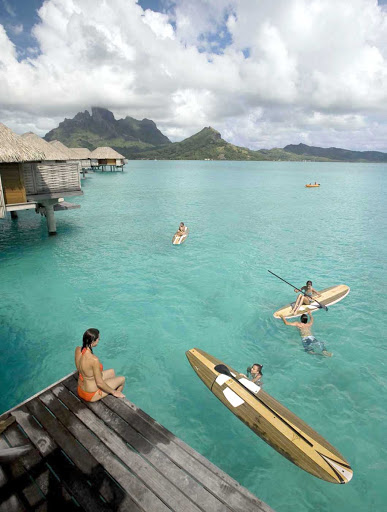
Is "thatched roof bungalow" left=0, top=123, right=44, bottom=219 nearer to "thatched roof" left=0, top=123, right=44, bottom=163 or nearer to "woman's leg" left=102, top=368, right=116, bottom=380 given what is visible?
"thatched roof" left=0, top=123, right=44, bottom=163

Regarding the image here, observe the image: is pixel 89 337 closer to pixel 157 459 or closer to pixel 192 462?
pixel 157 459

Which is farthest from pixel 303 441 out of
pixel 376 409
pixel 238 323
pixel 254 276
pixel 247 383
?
pixel 254 276

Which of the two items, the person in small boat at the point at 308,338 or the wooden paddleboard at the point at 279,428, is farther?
the person in small boat at the point at 308,338

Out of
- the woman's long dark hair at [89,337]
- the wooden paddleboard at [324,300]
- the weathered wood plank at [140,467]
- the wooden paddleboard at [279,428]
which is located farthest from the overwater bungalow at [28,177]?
the wooden paddleboard at [324,300]

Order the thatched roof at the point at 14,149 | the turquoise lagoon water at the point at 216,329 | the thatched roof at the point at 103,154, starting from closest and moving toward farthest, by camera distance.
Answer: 1. the turquoise lagoon water at the point at 216,329
2. the thatched roof at the point at 14,149
3. the thatched roof at the point at 103,154

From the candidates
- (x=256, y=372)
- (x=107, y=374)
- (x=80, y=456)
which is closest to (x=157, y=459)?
(x=80, y=456)

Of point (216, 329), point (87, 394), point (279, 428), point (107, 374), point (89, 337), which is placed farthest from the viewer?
point (216, 329)

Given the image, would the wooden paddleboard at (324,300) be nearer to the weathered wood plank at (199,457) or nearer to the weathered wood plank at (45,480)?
the weathered wood plank at (199,457)

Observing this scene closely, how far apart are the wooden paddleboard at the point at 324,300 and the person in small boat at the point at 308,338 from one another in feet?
1.08

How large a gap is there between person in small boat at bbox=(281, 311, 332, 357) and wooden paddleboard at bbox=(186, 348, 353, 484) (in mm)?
3710

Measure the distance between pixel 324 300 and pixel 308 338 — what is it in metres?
3.38

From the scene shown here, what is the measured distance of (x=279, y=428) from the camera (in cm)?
665

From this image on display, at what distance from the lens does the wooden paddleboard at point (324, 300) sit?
40.5ft

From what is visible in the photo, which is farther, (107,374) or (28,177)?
(28,177)
